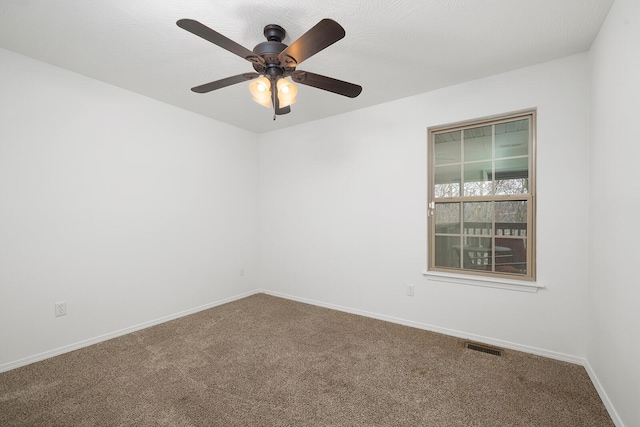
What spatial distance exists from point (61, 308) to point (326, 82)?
3.02 metres

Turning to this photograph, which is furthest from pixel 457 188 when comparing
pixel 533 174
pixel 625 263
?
pixel 625 263

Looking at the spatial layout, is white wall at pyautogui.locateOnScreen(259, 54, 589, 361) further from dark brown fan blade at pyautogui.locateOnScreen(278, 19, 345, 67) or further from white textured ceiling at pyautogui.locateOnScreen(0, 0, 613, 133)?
dark brown fan blade at pyautogui.locateOnScreen(278, 19, 345, 67)

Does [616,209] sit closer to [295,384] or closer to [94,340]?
[295,384]

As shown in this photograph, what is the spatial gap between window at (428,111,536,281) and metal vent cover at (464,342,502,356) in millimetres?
663

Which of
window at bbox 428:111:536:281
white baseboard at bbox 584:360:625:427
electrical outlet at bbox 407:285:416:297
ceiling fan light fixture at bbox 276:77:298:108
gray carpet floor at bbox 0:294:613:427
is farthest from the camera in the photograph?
electrical outlet at bbox 407:285:416:297

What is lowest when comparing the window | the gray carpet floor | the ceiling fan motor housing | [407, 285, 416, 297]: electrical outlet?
the gray carpet floor

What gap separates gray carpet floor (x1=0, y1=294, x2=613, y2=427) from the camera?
174cm

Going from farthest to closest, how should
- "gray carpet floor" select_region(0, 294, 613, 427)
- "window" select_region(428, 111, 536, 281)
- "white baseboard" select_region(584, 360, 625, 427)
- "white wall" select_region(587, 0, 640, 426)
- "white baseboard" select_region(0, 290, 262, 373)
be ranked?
1. "window" select_region(428, 111, 536, 281)
2. "white baseboard" select_region(0, 290, 262, 373)
3. "gray carpet floor" select_region(0, 294, 613, 427)
4. "white baseboard" select_region(584, 360, 625, 427)
5. "white wall" select_region(587, 0, 640, 426)

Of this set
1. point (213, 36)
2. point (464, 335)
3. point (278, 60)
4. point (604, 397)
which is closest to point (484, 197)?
point (464, 335)

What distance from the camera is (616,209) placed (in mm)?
1712

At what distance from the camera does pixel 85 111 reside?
8.87 feet

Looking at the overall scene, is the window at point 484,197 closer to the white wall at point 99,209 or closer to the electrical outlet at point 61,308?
the white wall at point 99,209

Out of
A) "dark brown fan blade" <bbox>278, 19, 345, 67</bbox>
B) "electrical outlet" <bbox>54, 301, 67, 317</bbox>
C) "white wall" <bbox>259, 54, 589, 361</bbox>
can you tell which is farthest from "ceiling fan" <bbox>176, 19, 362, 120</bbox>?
"electrical outlet" <bbox>54, 301, 67, 317</bbox>

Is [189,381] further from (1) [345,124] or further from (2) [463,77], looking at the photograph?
(2) [463,77]
